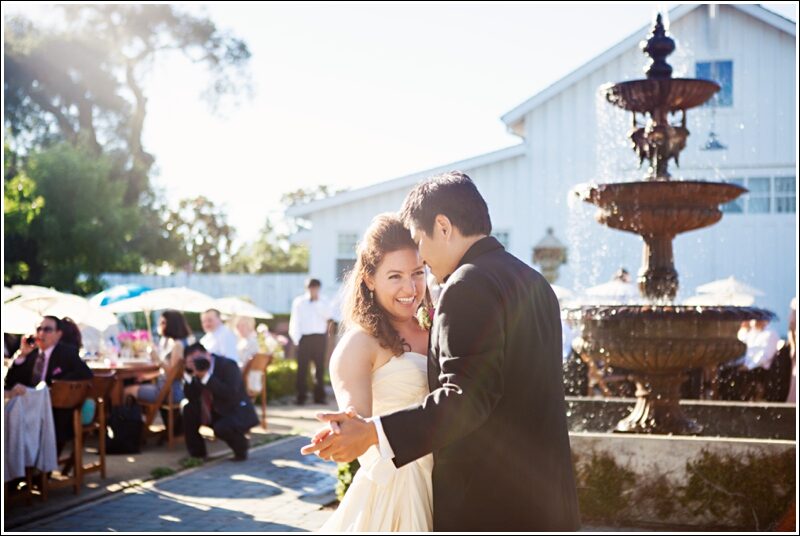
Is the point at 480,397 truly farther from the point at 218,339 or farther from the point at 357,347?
the point at 218,339

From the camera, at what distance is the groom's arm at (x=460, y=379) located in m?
3.24

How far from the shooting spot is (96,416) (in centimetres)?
1104

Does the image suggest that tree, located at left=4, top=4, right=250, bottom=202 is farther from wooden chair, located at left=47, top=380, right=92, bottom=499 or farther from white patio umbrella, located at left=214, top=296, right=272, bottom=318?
wooden chair, located at left=47, top=380, right=92, bottom=499

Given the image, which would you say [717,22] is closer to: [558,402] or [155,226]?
[558,402]

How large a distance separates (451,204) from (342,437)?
0.87 meters

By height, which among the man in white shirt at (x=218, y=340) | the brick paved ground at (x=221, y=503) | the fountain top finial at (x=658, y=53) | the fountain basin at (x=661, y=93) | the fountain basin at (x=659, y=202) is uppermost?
the fountain top finial at (x=658, y=53)

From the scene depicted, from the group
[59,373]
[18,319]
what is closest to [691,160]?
[18,319]

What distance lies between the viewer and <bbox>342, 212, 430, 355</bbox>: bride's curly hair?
3.85 metres

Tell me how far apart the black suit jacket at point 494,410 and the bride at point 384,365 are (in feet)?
0.56

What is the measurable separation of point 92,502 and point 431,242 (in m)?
6.29

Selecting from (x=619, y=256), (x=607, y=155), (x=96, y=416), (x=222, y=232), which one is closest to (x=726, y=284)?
(x=619, y=256)

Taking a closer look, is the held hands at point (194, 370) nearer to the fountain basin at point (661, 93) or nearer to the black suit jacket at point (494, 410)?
the fountain basin at point (661, 93)

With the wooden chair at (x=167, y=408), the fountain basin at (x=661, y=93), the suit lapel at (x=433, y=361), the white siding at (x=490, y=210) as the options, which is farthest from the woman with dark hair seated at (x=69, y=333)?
the white siding at (x=490, y=210)

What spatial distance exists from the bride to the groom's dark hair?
1.02ft
